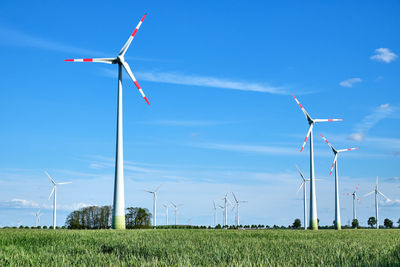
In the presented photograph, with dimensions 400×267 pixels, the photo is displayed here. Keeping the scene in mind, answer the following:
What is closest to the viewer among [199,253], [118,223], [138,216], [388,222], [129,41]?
[199,253]

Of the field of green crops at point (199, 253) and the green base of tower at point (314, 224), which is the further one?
the green base of tower at point (314, 224)

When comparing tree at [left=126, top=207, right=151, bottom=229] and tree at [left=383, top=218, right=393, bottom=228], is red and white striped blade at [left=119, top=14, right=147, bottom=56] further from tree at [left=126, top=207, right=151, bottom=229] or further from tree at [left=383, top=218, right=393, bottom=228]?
tree at [left=383, top=218, right=393, bottom=228]

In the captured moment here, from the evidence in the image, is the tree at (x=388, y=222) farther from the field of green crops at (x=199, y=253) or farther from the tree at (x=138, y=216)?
the field of green crops at (x=199, y=253)

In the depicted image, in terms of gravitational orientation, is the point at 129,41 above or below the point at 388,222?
above

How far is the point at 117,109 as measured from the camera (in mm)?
41500

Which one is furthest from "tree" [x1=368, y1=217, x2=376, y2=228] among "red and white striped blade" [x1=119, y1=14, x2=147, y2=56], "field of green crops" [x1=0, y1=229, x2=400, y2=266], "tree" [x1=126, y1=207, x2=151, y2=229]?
"field of green crops" [x1=0, y1=229, x2=400, y2=266]

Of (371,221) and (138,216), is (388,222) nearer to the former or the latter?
(371,221)

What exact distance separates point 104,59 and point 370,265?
42707mm

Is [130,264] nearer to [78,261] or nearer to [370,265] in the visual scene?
[78,261]

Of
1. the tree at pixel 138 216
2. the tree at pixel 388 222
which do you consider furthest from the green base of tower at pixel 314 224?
the tree at pixel 388 222

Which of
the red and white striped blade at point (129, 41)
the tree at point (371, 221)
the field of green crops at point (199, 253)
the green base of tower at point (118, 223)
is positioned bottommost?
the tree at point (371, 221)

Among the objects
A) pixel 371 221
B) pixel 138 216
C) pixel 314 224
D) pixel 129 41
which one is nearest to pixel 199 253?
pixel 129 41

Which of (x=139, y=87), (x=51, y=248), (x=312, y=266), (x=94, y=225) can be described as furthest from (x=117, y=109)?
(x=94, y=225)

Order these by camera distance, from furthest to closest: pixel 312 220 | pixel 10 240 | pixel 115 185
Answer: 1. pixel 312 220
2. pixel 115 185
3. pixel 10 240
